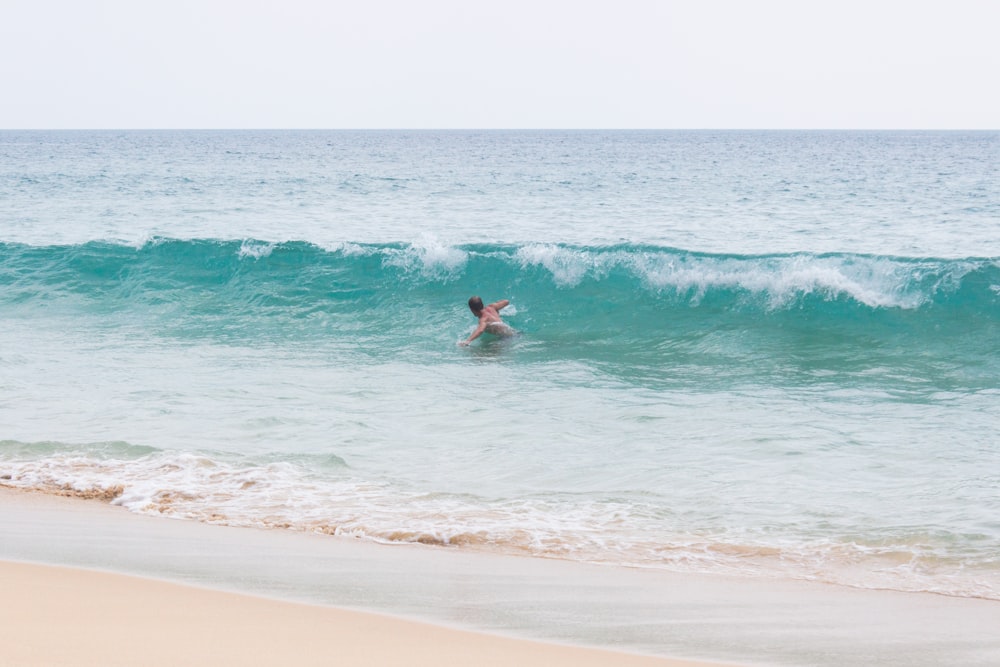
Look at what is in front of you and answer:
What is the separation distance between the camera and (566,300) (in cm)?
1402

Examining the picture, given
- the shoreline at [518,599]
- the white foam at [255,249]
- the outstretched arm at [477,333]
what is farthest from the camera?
the white foam at [255,249]

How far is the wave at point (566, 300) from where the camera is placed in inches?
435

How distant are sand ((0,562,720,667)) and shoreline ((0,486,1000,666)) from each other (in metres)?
0.02

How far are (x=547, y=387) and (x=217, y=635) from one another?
236 inches

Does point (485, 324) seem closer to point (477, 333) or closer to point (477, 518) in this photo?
point (477, 333)

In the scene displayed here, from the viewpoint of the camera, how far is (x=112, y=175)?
45219 millimetres

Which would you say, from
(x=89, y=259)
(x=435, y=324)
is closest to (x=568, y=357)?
(x=435, y=324)

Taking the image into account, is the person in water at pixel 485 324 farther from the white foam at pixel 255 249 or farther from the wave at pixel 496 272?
the white foam at pixel 255 249

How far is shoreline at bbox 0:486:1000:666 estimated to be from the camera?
3400 millimetres

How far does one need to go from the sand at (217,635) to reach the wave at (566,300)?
21.5 feet

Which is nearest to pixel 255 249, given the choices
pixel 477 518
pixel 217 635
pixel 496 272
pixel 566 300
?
pixel 496 272

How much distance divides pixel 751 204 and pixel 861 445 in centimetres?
2206

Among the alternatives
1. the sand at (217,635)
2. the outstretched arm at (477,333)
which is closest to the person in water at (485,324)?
the outstretched arm at (477,333)

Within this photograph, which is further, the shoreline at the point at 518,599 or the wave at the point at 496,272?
the wave at the point at 496,272
